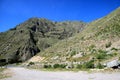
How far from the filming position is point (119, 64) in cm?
2600

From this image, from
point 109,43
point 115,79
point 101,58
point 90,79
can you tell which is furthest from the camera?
point 109,43

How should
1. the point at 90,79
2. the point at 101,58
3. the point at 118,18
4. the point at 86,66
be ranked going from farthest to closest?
the point at 118,18, the point at 101,58, the point at 86,66, the point at 90,79

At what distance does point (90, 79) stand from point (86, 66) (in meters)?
14.2

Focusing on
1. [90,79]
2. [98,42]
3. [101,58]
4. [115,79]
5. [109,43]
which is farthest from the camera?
[98,42]

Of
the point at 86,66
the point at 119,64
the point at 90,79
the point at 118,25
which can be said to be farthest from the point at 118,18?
the point at 90,79

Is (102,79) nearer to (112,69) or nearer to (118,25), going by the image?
(112,69)

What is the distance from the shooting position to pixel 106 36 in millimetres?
58938

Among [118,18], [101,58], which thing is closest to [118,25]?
[118,18]

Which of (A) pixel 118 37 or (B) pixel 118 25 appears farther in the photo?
(B) pixel 118 25

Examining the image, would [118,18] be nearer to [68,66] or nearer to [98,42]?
[98,42]

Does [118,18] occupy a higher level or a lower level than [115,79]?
higher

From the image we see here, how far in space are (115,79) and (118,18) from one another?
54871 millimetres

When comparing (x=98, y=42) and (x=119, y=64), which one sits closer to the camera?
(x=119, y=64)

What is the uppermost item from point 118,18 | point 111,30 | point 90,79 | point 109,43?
point 118,18
